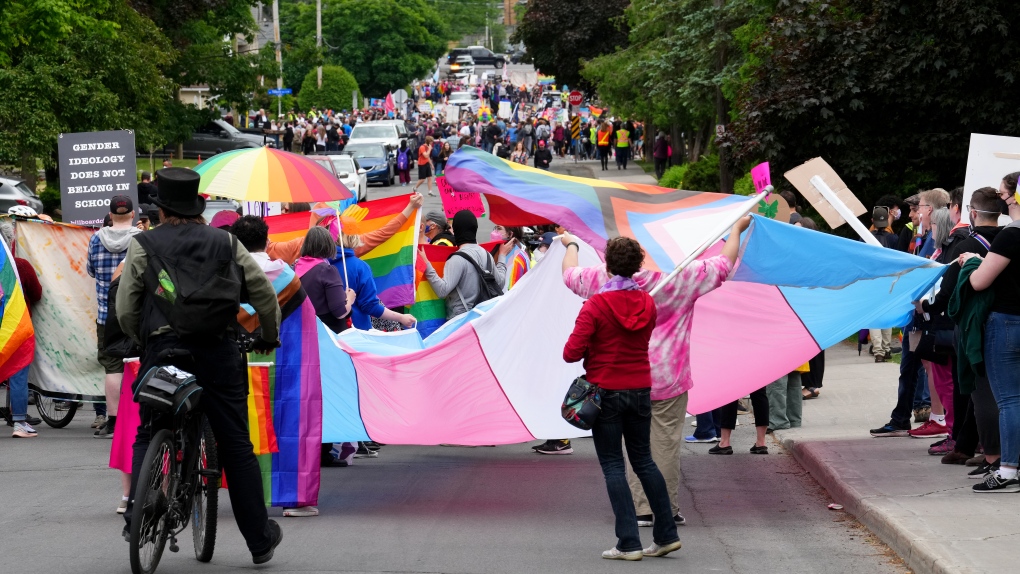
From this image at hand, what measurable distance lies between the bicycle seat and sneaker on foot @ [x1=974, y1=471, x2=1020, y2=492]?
4927 mm

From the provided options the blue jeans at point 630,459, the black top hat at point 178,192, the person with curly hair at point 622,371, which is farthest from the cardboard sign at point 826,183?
the black top hat at point 178,192

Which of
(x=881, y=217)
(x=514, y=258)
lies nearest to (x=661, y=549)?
(x=514, y=258)

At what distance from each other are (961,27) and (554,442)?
9.41 m

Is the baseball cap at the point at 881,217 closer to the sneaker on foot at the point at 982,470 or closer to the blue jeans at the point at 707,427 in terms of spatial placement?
the blue jeans at the point at 707,427

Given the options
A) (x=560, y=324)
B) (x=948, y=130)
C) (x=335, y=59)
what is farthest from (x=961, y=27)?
(x=335, y=59)

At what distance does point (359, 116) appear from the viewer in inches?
2667

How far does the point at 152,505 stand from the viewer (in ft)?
19.7

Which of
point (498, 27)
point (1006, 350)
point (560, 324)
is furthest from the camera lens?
point (498, 27)

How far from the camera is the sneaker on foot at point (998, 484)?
792 centimetres

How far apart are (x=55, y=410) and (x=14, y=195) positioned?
57.1ft

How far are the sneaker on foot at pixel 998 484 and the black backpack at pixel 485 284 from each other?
4.11 m

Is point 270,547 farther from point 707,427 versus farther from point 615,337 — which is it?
point 707,427

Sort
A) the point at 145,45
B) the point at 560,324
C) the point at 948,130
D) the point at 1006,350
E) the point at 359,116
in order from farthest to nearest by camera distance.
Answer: the point at 359,116
the point at 145,45
the point at 948,130
the point at 560,324
the point at 1006,350

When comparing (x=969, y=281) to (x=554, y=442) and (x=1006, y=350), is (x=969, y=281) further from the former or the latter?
(x=554, y=442)
